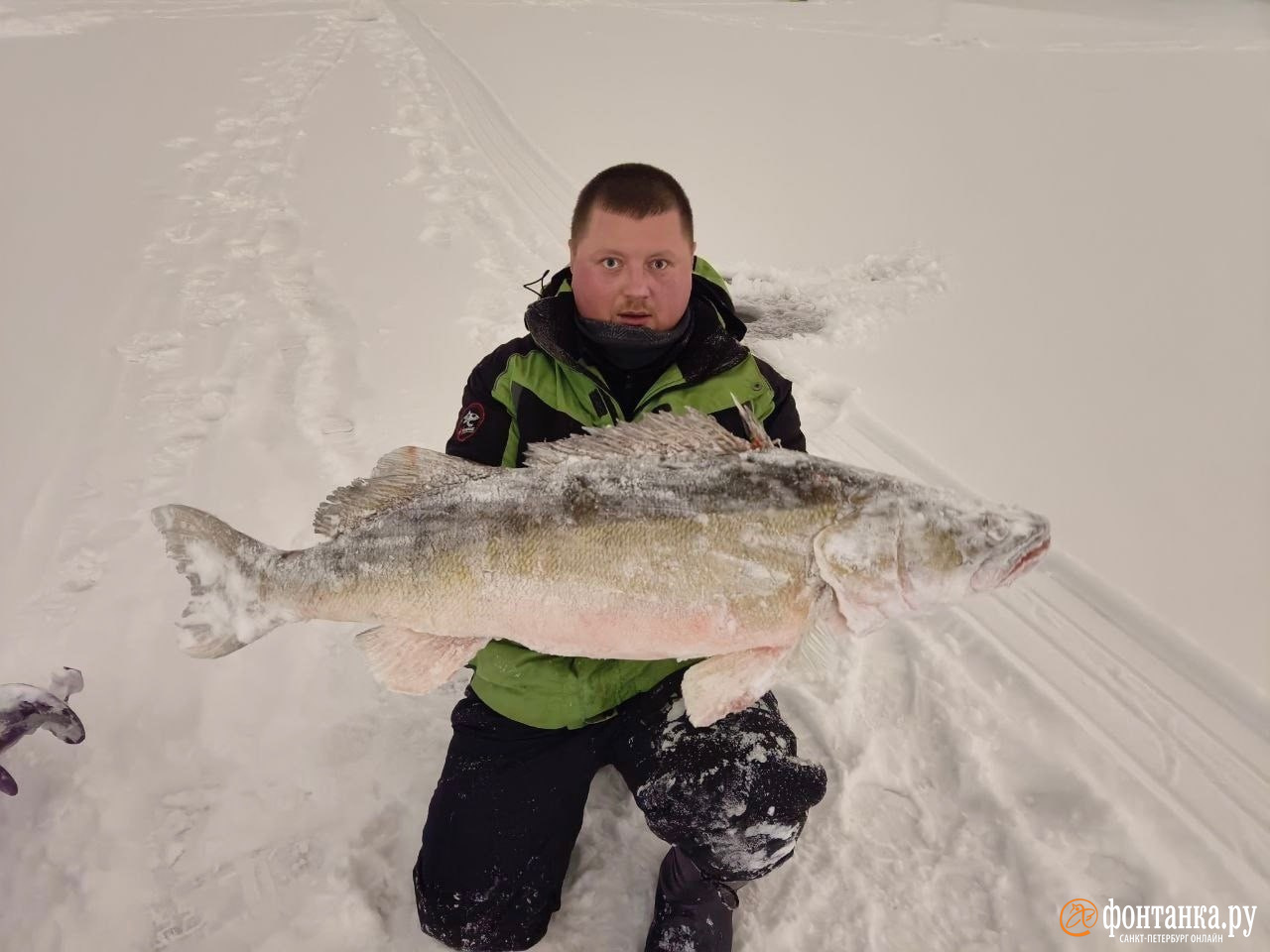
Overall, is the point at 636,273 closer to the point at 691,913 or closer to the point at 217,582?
the point at 217,582

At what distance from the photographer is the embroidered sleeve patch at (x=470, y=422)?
2.24 metres

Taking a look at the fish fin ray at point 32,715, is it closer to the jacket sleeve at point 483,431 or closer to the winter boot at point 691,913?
the jacket sleeve at point 483,431

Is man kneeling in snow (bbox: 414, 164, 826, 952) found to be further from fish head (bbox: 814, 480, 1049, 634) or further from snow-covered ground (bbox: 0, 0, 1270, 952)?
fish head (bbox: 814, 480, 1049, 634)

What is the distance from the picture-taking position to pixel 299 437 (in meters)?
3.63

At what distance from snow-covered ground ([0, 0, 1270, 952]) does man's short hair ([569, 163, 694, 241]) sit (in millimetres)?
1693

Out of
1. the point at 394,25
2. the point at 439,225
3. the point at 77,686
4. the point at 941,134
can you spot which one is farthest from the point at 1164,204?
the point at 394,25

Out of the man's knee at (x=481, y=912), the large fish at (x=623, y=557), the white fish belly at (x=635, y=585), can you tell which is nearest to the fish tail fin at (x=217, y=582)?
the large fish at (x=623, y=557)

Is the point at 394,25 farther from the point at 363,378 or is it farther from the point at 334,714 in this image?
the point at 334,714

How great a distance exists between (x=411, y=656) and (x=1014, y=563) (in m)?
1.48

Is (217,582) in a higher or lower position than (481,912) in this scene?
higher

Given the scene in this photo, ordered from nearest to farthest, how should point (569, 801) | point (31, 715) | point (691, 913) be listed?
1. point (691, 913)
2. point (31, 715)
3. point (569, 801)

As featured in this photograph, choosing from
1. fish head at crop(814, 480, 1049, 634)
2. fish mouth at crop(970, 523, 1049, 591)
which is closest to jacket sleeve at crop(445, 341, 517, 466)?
fish head at crop(814, 480, 1049, 634)

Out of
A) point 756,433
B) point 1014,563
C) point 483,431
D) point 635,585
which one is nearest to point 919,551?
point 1014,563

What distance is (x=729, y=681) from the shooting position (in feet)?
5.42
